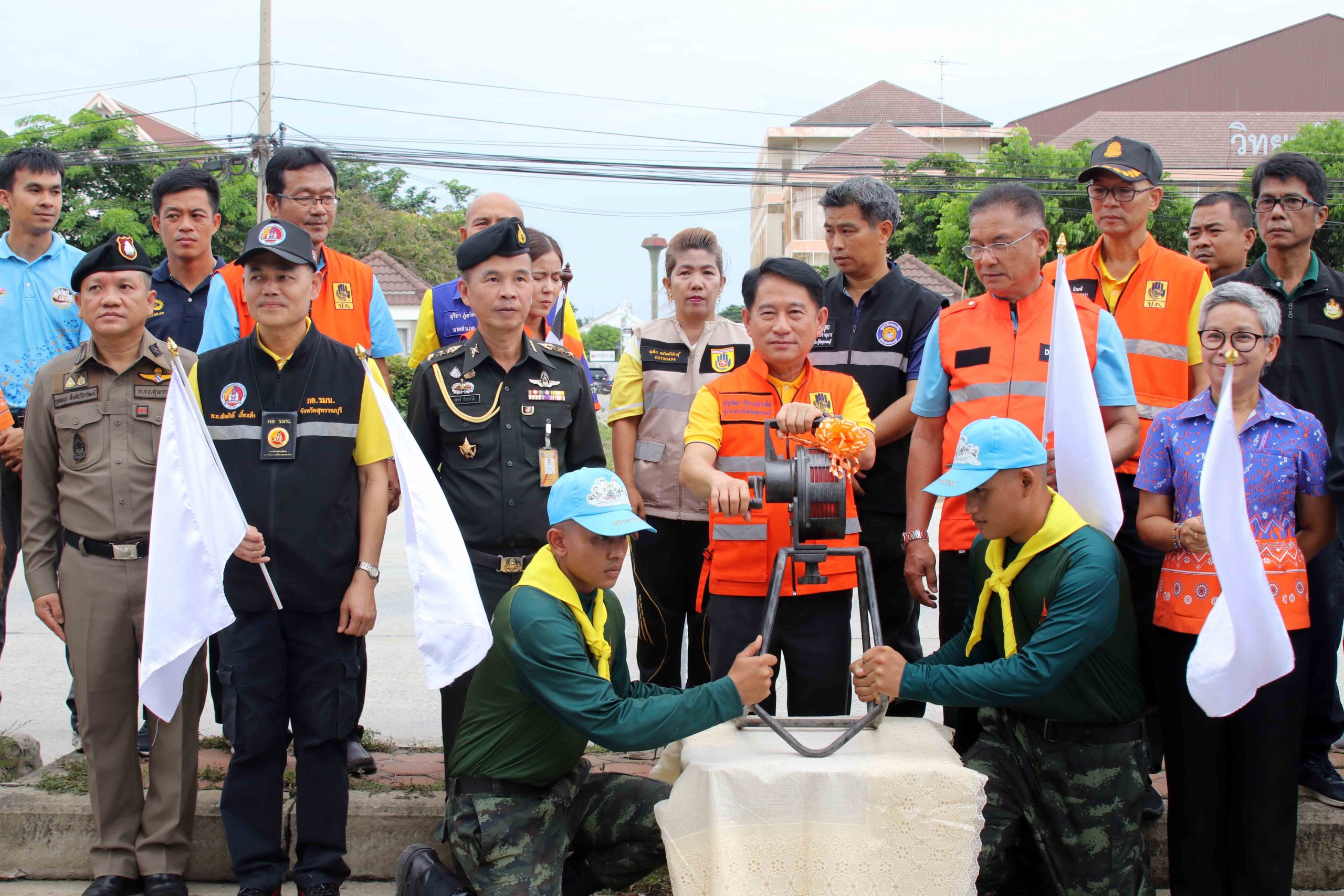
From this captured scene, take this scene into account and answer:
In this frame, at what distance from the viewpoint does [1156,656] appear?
11.6 feet

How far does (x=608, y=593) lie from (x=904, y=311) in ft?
5.85

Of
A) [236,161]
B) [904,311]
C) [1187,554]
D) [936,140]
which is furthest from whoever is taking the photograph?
[936,140]

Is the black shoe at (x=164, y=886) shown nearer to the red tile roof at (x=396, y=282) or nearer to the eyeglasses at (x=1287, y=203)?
the eyeglasses at (x=1287, y=203)

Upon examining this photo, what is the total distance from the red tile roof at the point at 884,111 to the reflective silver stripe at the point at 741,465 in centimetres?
7594

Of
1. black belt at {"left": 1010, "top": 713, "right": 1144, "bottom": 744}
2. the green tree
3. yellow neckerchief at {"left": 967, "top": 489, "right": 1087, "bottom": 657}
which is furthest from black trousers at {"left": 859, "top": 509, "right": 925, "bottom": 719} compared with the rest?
the green tree

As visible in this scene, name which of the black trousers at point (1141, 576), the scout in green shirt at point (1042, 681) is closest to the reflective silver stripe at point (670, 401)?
the scout in green shirt at point (1042, 681)

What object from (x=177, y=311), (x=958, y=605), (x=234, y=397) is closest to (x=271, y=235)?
(x=234, y=397)

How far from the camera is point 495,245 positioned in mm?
3932

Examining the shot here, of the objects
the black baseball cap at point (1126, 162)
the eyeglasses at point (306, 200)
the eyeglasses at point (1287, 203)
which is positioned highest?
the black baseball cap at point (1126, 162)

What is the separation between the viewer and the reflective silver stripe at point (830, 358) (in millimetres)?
4480

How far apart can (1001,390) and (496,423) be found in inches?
69.9

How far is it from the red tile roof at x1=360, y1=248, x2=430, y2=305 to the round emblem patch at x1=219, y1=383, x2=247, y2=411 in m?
23.5

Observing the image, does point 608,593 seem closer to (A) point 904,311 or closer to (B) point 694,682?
(B) point 694,682

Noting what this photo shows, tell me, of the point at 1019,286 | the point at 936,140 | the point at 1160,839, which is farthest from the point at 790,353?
the point at 936,140
